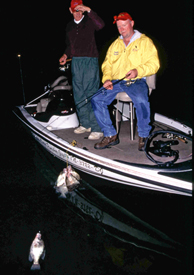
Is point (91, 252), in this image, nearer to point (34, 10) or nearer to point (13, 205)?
point (13, 205)

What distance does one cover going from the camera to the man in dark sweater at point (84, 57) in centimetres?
423

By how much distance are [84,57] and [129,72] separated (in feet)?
3.72

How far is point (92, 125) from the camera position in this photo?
14.8ft

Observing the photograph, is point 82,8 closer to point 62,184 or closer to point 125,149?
point 125,149

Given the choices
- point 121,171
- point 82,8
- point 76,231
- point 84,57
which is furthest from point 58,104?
point 76,231

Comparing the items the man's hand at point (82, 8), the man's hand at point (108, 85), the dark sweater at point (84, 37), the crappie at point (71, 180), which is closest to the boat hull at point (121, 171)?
the crappie at point (71, 180)

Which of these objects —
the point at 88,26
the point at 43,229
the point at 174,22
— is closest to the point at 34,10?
the point at 174,22

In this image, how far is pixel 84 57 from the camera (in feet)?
14.2

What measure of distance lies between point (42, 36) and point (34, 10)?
194 centimetres

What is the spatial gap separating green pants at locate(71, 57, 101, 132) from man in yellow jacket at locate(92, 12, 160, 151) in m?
0.42

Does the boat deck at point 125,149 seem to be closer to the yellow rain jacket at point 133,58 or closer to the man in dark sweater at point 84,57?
the man in dark sweater at point 84,57

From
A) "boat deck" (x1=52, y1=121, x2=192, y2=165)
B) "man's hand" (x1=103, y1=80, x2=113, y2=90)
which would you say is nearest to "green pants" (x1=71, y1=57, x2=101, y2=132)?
"boat deck" (x1=52, y1=121, x2=192, y2=165)

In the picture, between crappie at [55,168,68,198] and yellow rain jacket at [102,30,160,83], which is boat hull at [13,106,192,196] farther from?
yellow rain jacket at [102,30,160,83]

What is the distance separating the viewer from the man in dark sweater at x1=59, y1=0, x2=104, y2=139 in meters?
4.23
